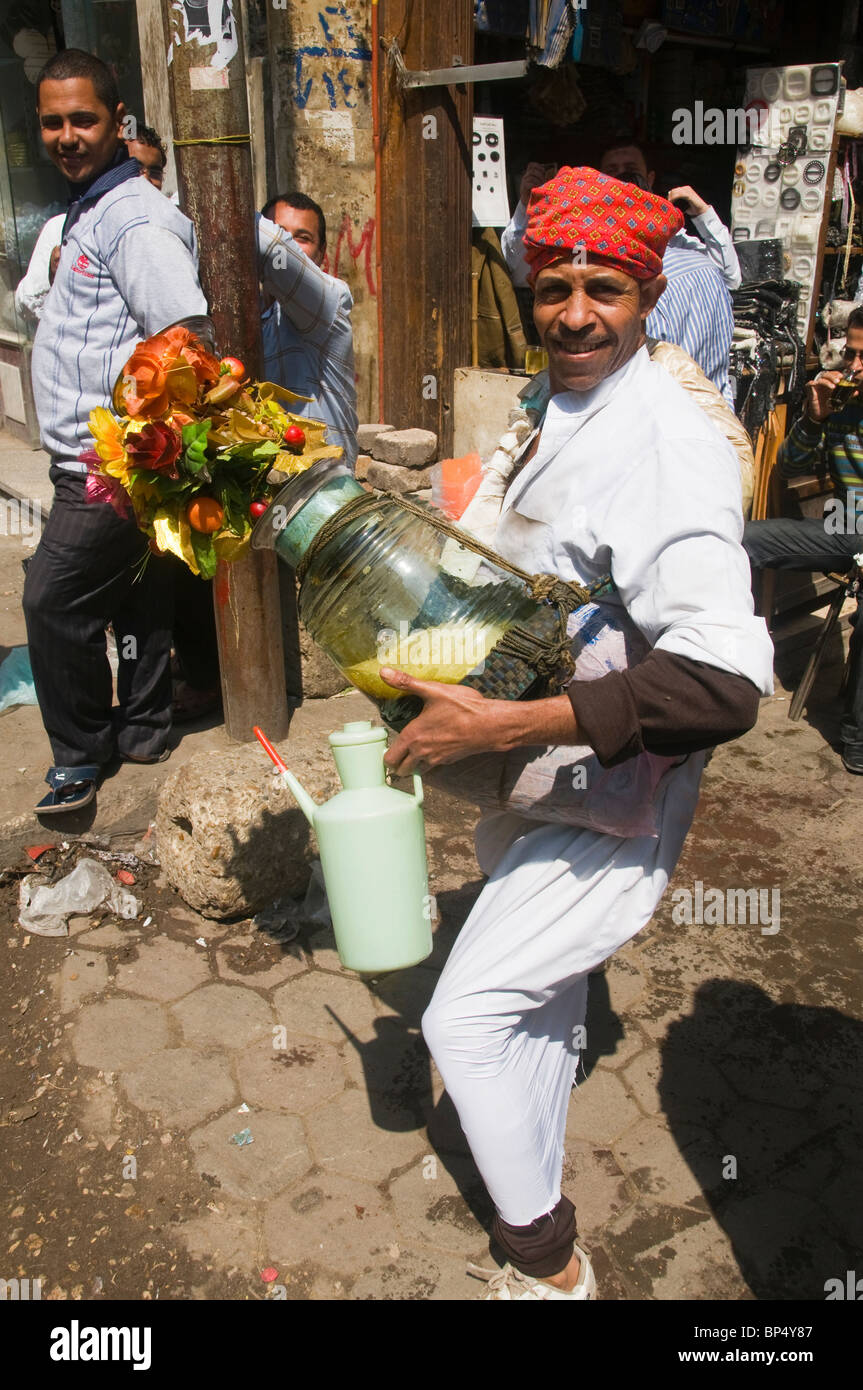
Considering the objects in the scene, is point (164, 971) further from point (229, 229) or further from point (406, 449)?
point (406, 449)

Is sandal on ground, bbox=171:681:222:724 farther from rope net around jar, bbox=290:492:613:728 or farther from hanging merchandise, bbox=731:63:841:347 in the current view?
hanging merchandise, bbox=731:63:841:347

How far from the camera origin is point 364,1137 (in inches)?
105

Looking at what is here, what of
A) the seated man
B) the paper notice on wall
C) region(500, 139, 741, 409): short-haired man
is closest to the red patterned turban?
region(500, 139, 741, 409): short-haired man

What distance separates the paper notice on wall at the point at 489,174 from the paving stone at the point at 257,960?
4.27m

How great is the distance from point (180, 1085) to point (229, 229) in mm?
2651

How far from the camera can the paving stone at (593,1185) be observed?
245 centimetres

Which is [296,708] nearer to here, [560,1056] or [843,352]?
[560,1056]

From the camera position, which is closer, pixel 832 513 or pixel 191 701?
pixel 191 701

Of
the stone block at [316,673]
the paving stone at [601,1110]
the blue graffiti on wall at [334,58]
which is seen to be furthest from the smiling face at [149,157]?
the paving stone at [601,1110]

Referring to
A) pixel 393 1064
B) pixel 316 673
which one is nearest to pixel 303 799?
pixel 393 1064

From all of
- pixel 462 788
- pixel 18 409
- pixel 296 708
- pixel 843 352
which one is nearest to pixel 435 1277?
pixel 462 788

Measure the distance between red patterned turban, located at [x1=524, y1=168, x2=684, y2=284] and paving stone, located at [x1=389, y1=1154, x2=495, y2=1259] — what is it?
6.93 feet

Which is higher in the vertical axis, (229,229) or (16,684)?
(229,229)

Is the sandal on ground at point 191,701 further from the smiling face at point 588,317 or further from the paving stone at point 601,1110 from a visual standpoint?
the smiling face at point 588,317
